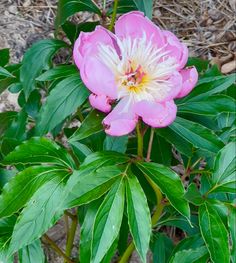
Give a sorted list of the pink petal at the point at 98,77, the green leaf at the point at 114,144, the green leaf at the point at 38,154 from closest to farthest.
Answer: the pink petal at the point at 98,77 < the green leaf at the point at 38,154 < the green leaf at the point at 114,144

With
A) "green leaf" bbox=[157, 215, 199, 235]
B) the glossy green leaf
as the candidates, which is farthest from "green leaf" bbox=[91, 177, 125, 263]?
"green leaf" bbox=[157, 215, 199, 235]

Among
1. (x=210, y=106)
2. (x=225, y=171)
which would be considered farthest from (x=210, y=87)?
(x=225, y=171)

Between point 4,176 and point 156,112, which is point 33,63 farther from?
point 156,112

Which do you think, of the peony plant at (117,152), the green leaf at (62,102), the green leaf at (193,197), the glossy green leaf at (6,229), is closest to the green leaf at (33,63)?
the peony plant at (117,152)

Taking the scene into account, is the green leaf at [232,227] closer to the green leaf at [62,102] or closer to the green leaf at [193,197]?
the green leaf at [193,197]

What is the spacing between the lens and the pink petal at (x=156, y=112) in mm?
885

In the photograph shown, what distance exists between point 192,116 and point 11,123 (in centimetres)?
37

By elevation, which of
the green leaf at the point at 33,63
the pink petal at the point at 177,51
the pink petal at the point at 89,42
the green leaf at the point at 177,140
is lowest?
the green leaf at the point at 177,140

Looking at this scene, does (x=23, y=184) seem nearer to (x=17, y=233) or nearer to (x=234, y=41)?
(x=17, y=233)

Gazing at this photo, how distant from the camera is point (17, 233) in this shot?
933 millimetres

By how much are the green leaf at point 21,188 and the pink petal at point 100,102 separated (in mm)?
149

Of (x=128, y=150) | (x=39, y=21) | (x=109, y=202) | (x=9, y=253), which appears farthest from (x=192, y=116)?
(x=39, y=21)

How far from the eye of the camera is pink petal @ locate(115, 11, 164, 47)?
94 cm

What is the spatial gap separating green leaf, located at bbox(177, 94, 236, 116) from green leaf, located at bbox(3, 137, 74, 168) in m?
0.22
